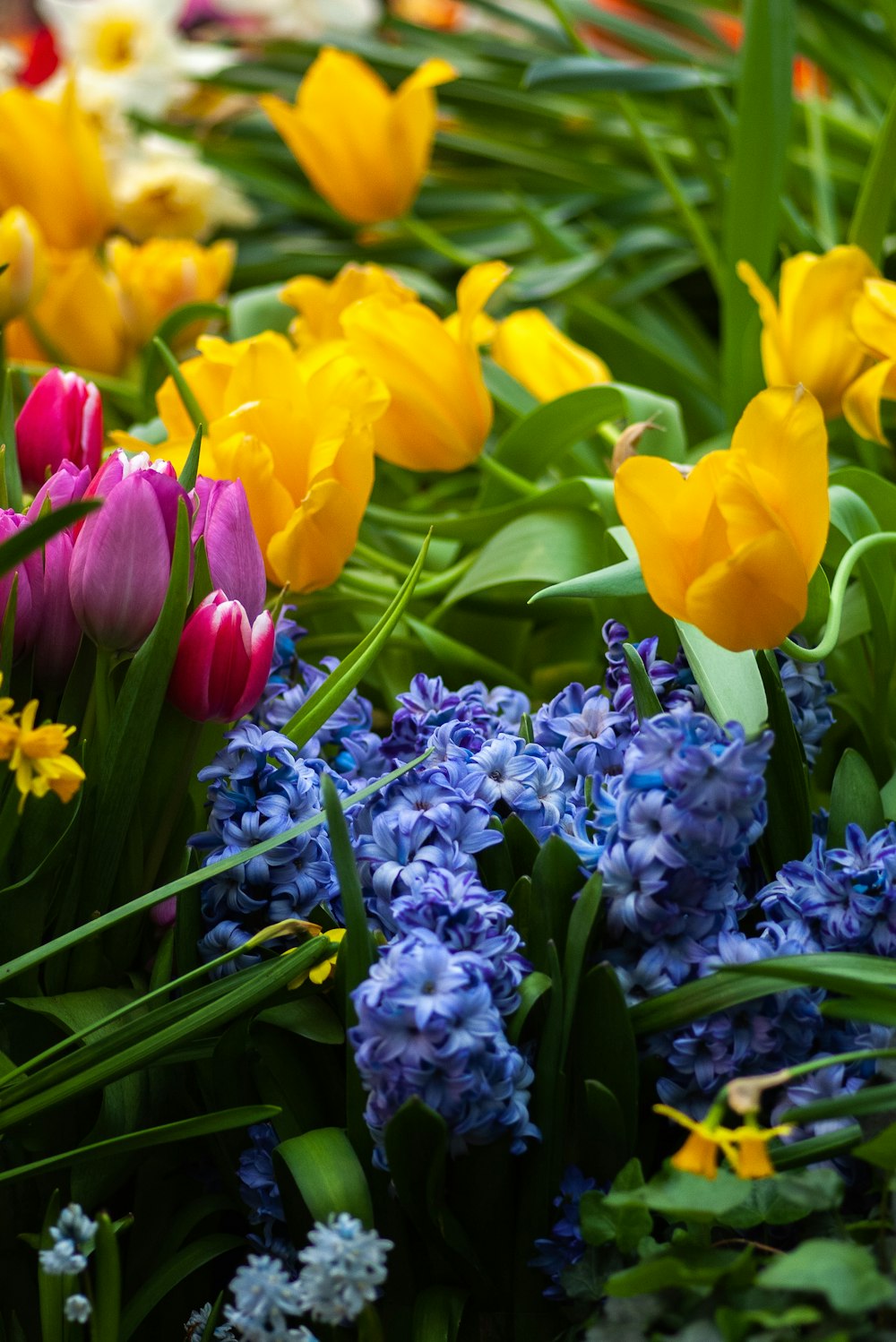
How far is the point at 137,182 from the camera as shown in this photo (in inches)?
49.5

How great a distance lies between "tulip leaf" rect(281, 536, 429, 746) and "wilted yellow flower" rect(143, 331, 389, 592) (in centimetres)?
7

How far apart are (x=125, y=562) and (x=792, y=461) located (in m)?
0.26

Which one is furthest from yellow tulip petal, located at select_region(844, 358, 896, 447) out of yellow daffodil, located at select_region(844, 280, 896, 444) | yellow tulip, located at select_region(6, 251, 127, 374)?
yellow tulip, located at select_region(6, 251, 127, 374)

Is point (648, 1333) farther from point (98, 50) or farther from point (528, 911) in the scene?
point (98, 50)

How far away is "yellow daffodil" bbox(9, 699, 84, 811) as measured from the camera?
0.42m

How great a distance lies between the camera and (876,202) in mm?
839

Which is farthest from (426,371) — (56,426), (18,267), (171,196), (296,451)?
(171,196)

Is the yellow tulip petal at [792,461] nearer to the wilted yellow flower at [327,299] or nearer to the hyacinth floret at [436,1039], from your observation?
the hyacinth floret at [436,1039]

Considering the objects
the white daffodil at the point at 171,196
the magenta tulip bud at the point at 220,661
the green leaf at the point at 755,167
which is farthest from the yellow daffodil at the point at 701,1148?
the white daffodil at the point at 171,196

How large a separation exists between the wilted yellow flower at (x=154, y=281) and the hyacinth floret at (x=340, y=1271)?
777mm

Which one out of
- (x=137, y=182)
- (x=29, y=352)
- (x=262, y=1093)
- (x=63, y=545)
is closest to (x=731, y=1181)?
(x=262, y=1093)

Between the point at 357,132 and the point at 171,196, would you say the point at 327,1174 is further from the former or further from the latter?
the point at 171,196

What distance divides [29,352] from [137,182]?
30 centimetres

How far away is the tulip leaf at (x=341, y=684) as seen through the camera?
22.1 inches
